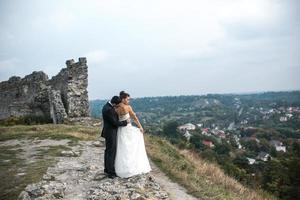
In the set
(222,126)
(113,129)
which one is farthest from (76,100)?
(222,126)

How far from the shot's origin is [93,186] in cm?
889

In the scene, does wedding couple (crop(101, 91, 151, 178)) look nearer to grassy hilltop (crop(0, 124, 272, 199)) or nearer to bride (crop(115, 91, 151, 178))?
bride (crop(115, 91, 151, 178))

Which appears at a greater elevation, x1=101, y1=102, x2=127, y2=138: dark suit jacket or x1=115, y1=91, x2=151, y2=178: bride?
x1=101, y1=102, x2=127, y2=138: dark suit jacket

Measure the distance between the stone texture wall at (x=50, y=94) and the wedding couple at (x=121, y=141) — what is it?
13941 mm

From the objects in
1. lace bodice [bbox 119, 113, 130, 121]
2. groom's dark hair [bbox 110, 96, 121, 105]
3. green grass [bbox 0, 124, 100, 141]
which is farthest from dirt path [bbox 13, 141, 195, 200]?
green grass [bbox 0, 124, 100, 141]

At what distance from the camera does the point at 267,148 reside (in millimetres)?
93188

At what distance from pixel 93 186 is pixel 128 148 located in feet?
3.87

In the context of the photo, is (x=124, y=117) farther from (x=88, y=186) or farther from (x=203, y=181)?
(x=203, y=181)

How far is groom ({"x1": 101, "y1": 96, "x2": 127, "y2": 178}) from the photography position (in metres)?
9.34

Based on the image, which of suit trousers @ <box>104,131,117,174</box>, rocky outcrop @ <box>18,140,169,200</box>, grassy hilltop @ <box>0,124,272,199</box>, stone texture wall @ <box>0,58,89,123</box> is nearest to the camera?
rocky outcrop @ <box>18,140,169,200</box>

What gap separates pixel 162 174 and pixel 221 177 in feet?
8.17

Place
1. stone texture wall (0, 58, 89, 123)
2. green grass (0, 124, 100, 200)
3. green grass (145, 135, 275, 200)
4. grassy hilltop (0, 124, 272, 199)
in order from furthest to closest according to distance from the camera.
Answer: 1. stone texture wall (0, 58, 89, 123)
2. green grass (145, 135, 275, 200)
3. grassy hilltop (0, 124, 272, 199)
4. green grass (0, 124, 100, 200)

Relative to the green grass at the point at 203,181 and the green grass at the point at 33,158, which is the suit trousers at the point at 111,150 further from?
the green grass at the point at 203,181

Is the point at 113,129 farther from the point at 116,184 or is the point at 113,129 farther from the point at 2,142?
the point at 2,142
